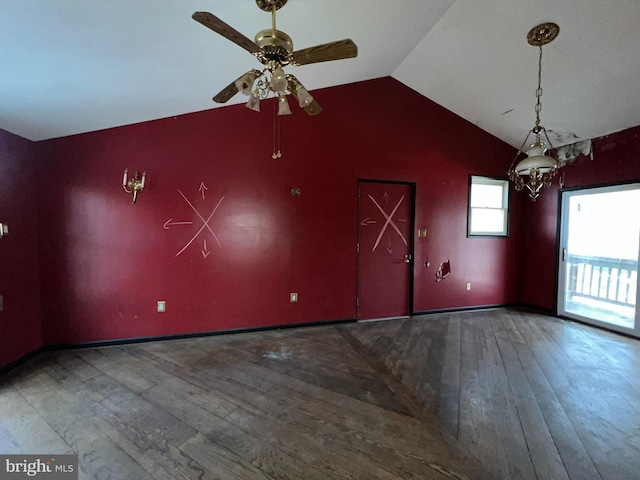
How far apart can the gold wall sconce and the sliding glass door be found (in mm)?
5652

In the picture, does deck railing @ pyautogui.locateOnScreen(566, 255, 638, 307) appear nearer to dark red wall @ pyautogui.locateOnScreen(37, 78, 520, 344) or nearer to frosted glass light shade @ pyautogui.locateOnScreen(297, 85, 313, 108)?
dark red wall @ pyautogui.locateOnScreen(37, 78, 520, 344)

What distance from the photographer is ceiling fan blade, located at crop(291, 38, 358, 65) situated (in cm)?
138

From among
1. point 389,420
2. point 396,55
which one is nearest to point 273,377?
point 389,420

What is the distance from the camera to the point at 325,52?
144cm

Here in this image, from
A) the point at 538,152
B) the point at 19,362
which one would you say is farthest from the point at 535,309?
the point at 19,362

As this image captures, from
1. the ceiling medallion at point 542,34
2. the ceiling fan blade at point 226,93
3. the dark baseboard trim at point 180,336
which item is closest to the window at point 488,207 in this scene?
the ceiling medallion at point 542,34

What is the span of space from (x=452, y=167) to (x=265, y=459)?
13.9 feet

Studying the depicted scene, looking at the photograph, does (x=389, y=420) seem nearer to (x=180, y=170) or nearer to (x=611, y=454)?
(x=611, y=454)

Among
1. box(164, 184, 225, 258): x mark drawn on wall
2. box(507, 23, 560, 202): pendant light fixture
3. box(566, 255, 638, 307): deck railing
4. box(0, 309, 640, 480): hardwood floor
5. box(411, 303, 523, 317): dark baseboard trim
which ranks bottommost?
box(0, 309, 640, 480): hardwood floor

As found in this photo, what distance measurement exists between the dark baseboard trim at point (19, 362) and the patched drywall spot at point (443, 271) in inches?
192

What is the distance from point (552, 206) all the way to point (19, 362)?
266 inches

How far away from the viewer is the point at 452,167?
4176 millimetres

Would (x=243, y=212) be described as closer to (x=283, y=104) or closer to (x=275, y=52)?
(x=283, y=104)

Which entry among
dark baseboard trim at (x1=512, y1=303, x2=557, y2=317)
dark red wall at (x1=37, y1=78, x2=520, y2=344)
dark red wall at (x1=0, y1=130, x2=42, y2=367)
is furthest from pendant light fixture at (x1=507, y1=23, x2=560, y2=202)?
dark red wall at (x1=0, y1=130, x2=42, y2=367)
